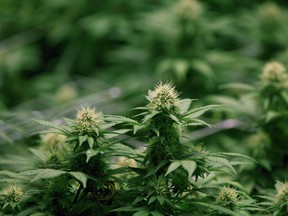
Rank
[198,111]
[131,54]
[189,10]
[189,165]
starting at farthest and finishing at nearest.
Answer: [131,54] < [189,10] < [198,111] < [189,165]

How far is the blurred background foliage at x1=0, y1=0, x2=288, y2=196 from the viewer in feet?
13.0

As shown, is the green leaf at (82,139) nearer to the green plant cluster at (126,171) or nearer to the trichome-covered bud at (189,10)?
the green plant cluster at (126,171)

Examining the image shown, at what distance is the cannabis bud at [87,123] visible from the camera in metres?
2.21

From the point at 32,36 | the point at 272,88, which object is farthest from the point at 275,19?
the point at 32,36

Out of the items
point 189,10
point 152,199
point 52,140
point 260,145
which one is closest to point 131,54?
point 189,10

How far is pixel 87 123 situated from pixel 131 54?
250cm

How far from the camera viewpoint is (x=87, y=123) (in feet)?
7.23

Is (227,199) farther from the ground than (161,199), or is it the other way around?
(227,199)

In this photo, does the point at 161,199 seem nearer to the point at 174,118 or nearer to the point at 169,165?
the point at 169,165

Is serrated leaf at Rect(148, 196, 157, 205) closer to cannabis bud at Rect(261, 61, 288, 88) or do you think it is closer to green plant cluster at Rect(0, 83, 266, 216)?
green plant cluster at Rect(0, 83, 266, 216)

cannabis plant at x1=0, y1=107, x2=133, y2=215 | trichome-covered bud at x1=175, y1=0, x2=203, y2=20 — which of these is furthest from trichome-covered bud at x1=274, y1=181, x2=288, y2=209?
trichome-covered bud at x1=175, y1=0, x2=203, y2=20

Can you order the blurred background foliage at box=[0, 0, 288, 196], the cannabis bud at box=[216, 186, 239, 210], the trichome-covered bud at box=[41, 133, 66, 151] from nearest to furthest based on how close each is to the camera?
the cannabis bud at box=[216, 186, 239, 210], the trichome-covered bud at box=[41, 133, 66, 151], the blurred background foliage at box=[0, 0, 288, 196]

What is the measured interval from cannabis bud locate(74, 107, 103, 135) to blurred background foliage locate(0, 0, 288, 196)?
1.07 metres

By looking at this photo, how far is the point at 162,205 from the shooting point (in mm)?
2201
